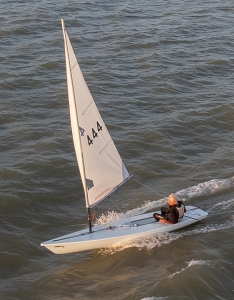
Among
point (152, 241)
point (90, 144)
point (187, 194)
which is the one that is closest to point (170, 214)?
point (152, 241)

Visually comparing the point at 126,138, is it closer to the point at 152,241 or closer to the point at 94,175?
the point at 152,241

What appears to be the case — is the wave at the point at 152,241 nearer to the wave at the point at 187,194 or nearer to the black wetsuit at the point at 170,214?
the black wetsuit at the point at 170,214

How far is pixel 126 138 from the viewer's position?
2672 centimetres

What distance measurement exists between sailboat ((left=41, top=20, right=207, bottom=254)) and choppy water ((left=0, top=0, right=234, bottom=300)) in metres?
0.42

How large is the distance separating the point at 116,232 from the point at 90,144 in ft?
10.1

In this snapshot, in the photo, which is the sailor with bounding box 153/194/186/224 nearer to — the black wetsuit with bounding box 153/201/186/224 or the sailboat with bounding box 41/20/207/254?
the black wetsuit with bounding box 153/201/186/224

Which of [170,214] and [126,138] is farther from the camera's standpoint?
[126,138]

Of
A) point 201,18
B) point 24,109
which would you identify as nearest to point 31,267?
point 24,109

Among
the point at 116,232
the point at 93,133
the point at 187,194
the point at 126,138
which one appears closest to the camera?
the point at 93,133

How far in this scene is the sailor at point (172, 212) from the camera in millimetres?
19312

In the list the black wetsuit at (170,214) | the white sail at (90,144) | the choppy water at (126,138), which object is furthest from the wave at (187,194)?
the white sail at (90,144)

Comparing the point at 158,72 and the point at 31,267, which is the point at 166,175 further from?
the point at 158,72

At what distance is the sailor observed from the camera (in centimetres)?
1931

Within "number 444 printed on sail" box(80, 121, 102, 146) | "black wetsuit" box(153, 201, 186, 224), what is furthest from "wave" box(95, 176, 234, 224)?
"number 444 printed on sail" box(80, 121, 102, 146)
